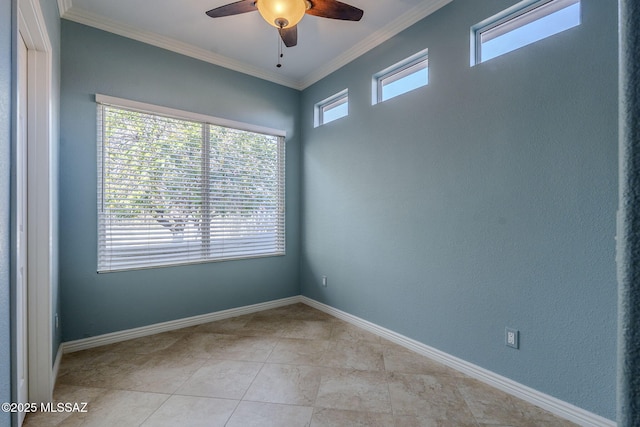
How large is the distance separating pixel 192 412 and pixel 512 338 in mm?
2130

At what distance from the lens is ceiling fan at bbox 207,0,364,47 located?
6.22 feet

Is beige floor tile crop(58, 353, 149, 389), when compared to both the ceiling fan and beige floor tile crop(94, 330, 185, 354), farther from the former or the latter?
the ceiling fan

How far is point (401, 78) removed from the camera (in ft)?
9.70

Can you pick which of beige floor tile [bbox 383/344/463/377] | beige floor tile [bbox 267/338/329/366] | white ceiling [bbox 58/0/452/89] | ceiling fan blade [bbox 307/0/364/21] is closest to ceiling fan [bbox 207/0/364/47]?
ceiling fan blade [bbox 307/0/364/21]

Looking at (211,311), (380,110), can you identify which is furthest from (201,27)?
(211,311)

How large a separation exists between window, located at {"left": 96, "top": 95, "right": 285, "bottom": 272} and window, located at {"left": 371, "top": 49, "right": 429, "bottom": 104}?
1.39m

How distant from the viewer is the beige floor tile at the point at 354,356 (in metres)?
2.43

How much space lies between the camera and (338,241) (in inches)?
138

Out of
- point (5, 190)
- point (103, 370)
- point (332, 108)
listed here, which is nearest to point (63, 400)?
point (103, 370)

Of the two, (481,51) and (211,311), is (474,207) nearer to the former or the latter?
(481,51)

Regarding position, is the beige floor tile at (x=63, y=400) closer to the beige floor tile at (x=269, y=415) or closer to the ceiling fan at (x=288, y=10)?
the beige floor tile at (x=269, y=415)

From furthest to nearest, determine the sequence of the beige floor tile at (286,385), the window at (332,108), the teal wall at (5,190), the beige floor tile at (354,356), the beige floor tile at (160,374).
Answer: the window at (332,108) < the beige floor tile at (354,356) < the beige floor tile at (160,374) < the beige floor tile at (286,385) < the teal wall at (5,190)

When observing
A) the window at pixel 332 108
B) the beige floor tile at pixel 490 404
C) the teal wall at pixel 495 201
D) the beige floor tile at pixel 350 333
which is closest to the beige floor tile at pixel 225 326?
the beige floor tile at pixel 350 333

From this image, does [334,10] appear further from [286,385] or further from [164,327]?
[164,327]
